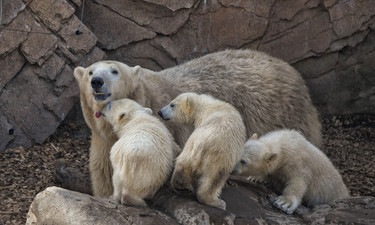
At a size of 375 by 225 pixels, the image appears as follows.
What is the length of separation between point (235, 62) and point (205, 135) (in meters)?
2.92

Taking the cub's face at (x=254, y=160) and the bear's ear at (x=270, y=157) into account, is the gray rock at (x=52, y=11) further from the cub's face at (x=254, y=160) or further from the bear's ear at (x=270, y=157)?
the bear's ear at (x=270, y=157)

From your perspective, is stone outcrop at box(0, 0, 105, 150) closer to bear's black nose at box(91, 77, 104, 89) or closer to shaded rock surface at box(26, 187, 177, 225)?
bear's black nose at box(91, 77, 104, 89)

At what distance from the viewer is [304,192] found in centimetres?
537

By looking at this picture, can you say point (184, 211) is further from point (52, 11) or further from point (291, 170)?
point (52, 11)

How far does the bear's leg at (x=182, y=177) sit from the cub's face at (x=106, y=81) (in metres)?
1.10

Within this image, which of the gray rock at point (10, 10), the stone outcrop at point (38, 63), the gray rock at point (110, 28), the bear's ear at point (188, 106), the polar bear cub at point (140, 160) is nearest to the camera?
the polar bear cub at point (140, 160)

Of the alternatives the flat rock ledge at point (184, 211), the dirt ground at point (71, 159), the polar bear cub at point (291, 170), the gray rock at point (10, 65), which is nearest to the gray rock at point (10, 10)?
the gray rock at point (10, 65)

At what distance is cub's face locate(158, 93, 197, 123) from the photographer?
5.54m

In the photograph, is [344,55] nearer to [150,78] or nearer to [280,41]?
[280,41]

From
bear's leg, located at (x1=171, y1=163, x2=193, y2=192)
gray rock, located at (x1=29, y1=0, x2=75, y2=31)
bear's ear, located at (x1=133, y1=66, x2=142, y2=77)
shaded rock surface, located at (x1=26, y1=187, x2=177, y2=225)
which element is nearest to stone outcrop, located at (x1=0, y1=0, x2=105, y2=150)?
gray rock, located at (x1=29, y1=0, x2=75, y2=31)

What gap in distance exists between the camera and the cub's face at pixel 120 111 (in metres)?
5.34

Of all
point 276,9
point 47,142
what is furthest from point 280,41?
point 47,142

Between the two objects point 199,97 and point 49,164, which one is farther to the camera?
point 49,164

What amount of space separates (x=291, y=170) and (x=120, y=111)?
1.50 metres
